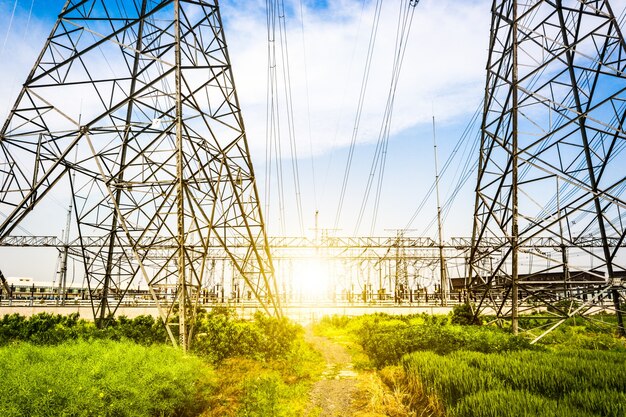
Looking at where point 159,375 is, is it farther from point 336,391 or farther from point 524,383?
point 524,383

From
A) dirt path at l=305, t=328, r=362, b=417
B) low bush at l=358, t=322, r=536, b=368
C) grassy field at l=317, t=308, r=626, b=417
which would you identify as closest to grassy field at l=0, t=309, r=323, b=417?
dirt path at l=305, t=328, r=362, b=417

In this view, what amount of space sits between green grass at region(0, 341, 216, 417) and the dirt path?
8.37ft

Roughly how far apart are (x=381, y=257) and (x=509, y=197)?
87.9 feet

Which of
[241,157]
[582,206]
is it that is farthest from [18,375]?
[582,206]

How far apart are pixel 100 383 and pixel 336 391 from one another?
241 inches

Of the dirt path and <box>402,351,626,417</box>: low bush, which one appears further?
the dirt path

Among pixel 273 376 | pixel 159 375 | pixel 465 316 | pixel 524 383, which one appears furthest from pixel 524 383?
pixel 465 316

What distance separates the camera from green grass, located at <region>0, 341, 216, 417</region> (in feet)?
16.5

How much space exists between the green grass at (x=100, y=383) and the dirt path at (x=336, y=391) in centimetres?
255

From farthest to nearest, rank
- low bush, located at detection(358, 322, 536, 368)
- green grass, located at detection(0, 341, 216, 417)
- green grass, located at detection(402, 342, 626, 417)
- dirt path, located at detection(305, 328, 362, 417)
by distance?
low bush, located at detection(358, 322, 536, 368), dirt path, located at detection(305, 328, 362, 417), green grass, located at detection(0, 341, 216, 417), green grass, located at detection(402, 342, 626, 417)

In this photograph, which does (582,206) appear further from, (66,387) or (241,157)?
(66,387)

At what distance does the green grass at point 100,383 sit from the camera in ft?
16.5

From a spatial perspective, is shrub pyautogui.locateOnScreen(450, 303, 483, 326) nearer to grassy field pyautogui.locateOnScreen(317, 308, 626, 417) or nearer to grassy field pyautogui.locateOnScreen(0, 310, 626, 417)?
grassy field pyautogui.locateOnScreen(0, 310, 626, 417)

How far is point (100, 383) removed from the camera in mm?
5758
